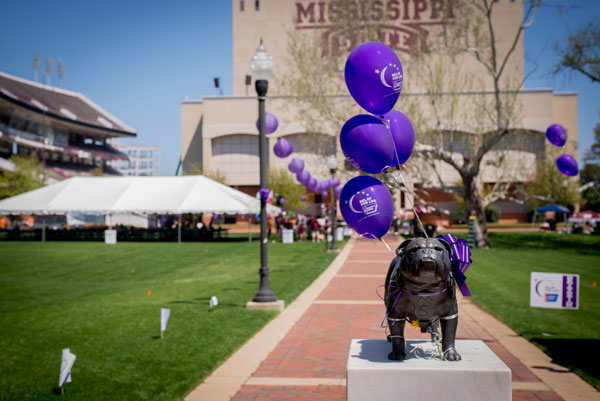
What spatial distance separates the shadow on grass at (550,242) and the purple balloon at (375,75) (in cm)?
2468

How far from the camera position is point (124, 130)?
90.9 meters

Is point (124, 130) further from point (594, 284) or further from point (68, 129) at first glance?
point (594, 284)

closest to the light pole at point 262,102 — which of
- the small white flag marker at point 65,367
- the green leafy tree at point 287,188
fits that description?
the small white flag marker at point 65,367

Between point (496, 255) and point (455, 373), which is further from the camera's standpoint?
point (496, 255)

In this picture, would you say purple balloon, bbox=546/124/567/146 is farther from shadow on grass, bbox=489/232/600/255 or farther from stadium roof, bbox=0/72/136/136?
stadium roof, bbox=0/72/136/136

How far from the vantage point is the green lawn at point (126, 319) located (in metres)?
6.83

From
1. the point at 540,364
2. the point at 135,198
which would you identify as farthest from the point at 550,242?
the point at 540,364

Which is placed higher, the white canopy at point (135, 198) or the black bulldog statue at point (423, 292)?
the white canopy at point (135, 198)

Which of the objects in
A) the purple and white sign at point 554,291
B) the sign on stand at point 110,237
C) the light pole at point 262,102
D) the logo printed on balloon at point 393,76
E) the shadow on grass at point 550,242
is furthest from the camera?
the sign on stand at point 110,237

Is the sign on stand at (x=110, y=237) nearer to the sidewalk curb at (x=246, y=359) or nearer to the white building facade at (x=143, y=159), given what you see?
the sidewalk curb at (x=246, y=359)

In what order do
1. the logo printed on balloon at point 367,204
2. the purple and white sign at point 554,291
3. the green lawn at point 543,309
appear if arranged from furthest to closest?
the purple and white sign at point 554,291 → the green lawn at point 543,309 → the logo printed on balloon at point 367,204

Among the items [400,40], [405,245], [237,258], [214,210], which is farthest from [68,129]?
[405,245]

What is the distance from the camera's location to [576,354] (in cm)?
786

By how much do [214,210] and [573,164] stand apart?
65.9 feet
